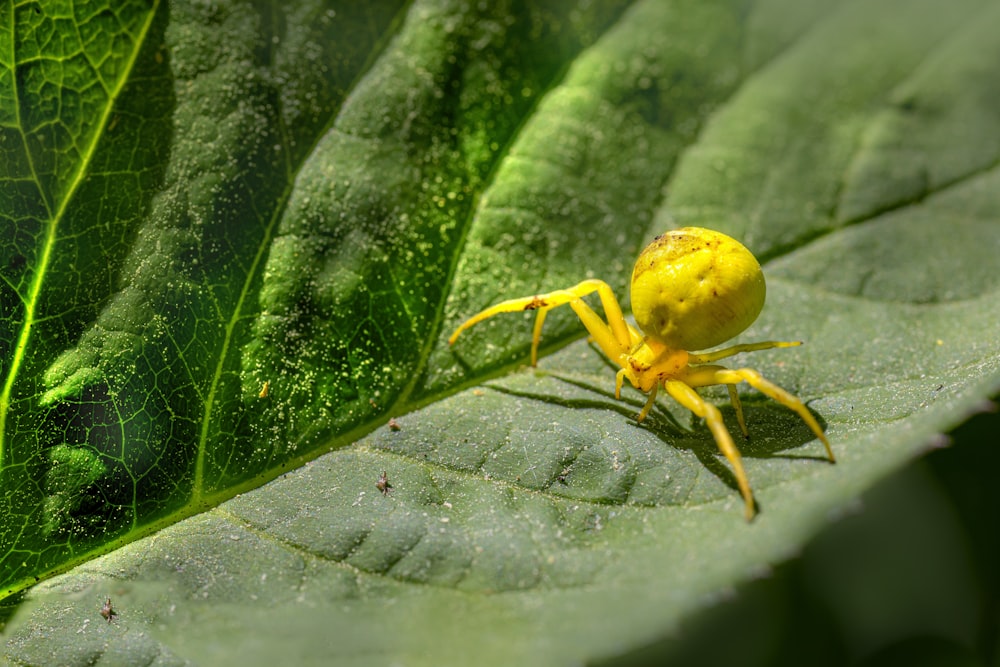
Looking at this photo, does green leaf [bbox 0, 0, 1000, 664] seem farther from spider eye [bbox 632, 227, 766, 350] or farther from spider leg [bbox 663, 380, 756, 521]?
spider eye [bbox 632, 227, 766, 350]

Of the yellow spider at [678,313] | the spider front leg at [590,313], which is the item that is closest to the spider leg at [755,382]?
the yellow spider at [678,313]

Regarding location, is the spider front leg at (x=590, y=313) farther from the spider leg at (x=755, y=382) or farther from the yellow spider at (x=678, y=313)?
the spider leg at (x=755, y=382)

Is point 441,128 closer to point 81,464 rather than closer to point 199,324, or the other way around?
point 199,324

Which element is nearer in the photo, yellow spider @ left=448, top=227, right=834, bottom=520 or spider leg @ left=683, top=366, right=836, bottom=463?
spider leg @ left=683, top=366, right=836, bottom=463

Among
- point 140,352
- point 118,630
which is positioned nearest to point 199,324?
point 140,352

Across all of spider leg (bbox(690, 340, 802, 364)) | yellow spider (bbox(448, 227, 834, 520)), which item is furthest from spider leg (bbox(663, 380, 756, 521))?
spider leg (bbox(690, 340, 802, 364))

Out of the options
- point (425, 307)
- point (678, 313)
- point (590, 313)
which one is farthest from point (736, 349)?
point (425, 307)

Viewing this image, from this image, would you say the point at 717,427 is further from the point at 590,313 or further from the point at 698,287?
the point at 590,313
